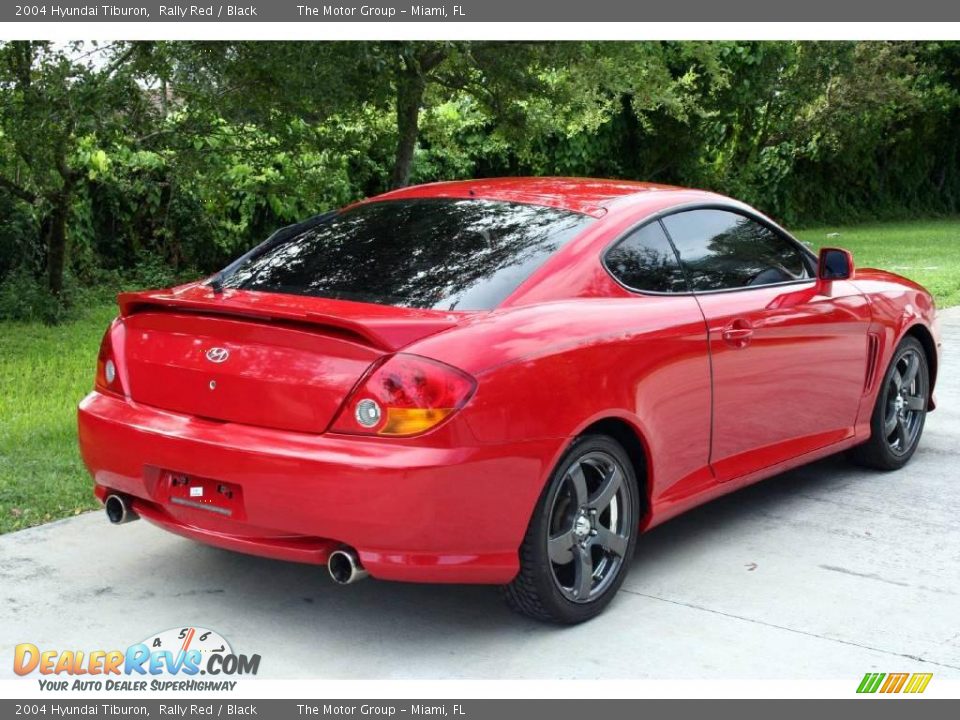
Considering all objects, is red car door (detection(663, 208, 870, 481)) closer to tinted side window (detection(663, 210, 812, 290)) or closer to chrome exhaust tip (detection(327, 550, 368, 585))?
tinted side window (detection(663, 210, 812, 290))

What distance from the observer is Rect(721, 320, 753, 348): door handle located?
16.8ft

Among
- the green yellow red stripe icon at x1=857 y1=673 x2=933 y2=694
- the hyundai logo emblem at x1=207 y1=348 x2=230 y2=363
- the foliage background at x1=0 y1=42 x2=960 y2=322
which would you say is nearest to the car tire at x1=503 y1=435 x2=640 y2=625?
the green yellow red stripe icon at x1=857 y1=673 x2=933 y2=694

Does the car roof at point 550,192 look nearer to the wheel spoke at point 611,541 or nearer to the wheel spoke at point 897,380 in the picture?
the wheel spoke at point 611,541

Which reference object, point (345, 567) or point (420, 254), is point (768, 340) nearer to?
point (420, 254)

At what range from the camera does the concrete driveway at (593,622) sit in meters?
4.17

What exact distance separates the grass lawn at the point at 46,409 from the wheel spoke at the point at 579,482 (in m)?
2.41

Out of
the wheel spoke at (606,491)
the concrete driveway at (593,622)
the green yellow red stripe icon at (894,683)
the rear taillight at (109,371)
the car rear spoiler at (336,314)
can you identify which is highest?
the car rear spoiler at (336,314)

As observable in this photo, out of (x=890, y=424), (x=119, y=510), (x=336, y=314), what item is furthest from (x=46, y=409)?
(x=890, y=424)

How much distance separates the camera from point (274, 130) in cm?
930

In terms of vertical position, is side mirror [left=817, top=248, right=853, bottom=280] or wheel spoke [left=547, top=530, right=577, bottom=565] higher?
side mirror [left=817, top=248, right=853, bottom=280]

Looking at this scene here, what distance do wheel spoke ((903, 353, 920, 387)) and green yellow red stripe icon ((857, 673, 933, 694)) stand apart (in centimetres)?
288

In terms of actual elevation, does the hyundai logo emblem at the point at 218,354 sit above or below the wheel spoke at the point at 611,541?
above

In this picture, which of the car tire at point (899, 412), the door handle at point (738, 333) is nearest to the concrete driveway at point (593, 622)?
the car tire at point (899, 412)

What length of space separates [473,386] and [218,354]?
91cm
